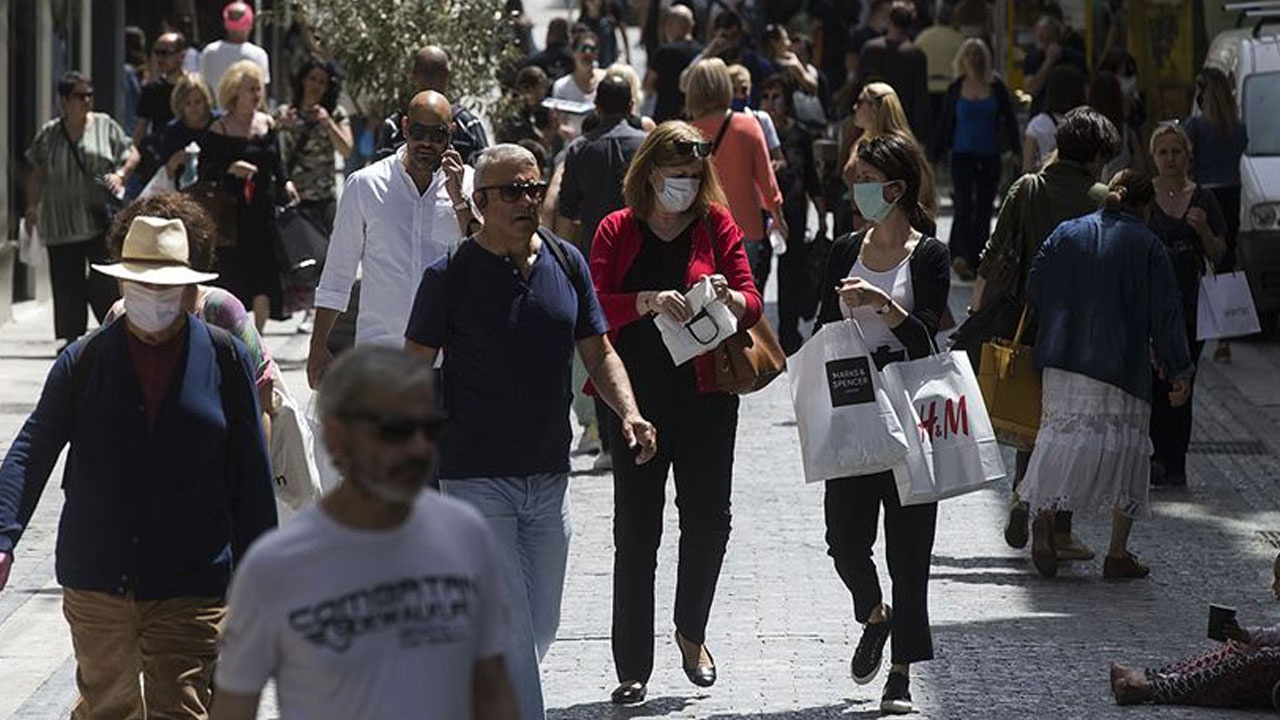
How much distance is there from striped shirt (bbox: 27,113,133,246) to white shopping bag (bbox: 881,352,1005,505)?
988 cm

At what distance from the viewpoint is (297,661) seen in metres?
4.62

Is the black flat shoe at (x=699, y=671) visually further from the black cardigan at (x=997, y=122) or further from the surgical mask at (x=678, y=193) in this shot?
the black cardigan at (x=997, y=122)

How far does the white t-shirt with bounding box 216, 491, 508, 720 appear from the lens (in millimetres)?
4543

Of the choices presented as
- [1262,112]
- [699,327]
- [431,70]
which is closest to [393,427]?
[699,327]

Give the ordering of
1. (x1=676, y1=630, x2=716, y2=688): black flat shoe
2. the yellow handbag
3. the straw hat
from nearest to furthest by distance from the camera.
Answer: the straw hat < (x1=676, y1=630, x2=716, y2=688): black flat shoe < the yellow handbag

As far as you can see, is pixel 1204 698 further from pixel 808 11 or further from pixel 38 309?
pixel 808 11

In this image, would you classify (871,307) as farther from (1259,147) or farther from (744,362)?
(1259,147)

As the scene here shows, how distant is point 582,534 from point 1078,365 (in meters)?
2.40

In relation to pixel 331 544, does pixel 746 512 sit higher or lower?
lower

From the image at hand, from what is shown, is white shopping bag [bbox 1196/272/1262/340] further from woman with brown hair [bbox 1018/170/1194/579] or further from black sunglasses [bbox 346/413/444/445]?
black sunglasses [bbox 346/413/444/445]

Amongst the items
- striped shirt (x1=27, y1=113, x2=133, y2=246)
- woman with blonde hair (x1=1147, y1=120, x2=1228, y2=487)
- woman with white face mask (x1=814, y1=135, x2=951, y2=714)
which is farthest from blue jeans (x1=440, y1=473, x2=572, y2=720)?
striped shirt (x1=27, y1=113, x2=133, y2=246)

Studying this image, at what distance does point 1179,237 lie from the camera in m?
13.1

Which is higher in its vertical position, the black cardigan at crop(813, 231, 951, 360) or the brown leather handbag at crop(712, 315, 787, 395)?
the black cardigan at crop(813, 231, 951, 360)

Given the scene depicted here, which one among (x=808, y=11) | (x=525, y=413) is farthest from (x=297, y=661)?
(x=808, y=11)
